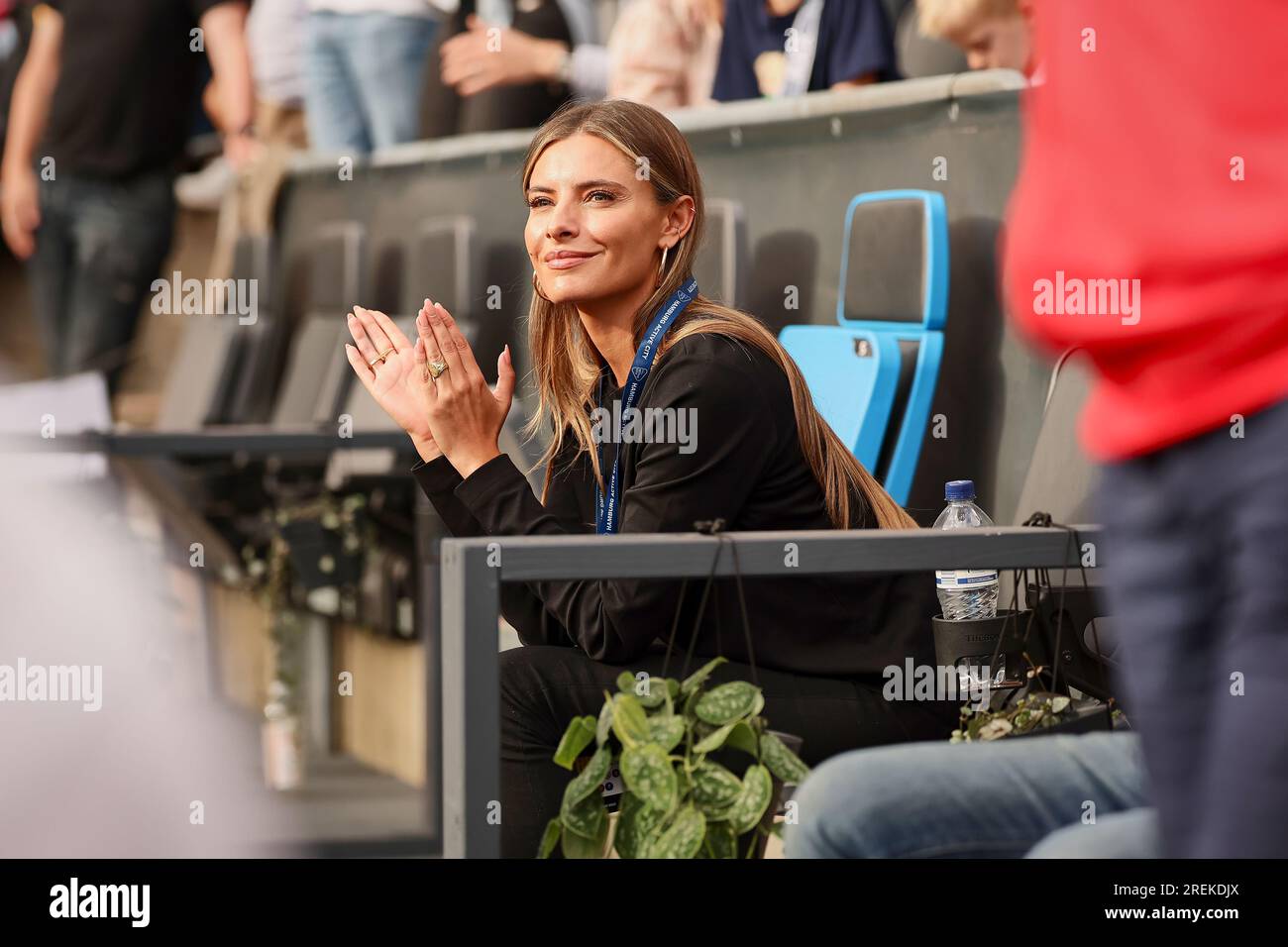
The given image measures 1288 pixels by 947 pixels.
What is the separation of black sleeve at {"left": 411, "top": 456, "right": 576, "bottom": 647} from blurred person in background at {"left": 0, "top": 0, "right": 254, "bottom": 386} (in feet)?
11.4

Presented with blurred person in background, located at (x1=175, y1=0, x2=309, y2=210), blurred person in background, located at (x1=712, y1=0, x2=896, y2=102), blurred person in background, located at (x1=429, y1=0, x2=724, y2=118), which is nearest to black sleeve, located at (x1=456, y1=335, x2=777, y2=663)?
blurred person in background, located at (x1=712, y1=0, x2=896, y2=102)

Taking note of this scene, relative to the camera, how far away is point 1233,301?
3.05 feet

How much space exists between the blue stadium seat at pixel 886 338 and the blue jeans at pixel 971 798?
1.54 metres

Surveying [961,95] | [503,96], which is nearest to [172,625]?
[503,96]

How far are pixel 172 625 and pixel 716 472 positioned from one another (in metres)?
2.74

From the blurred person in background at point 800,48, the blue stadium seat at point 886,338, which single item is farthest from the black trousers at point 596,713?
the blurred person in background at point 800,48

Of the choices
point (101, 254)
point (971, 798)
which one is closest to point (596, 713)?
point (971, 798)

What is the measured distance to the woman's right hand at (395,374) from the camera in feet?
6.94

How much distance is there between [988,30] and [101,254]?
2.99m

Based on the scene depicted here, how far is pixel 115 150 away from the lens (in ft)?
17.9

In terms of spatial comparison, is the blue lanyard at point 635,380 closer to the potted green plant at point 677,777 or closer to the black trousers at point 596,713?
the black trousers at point 596,713
